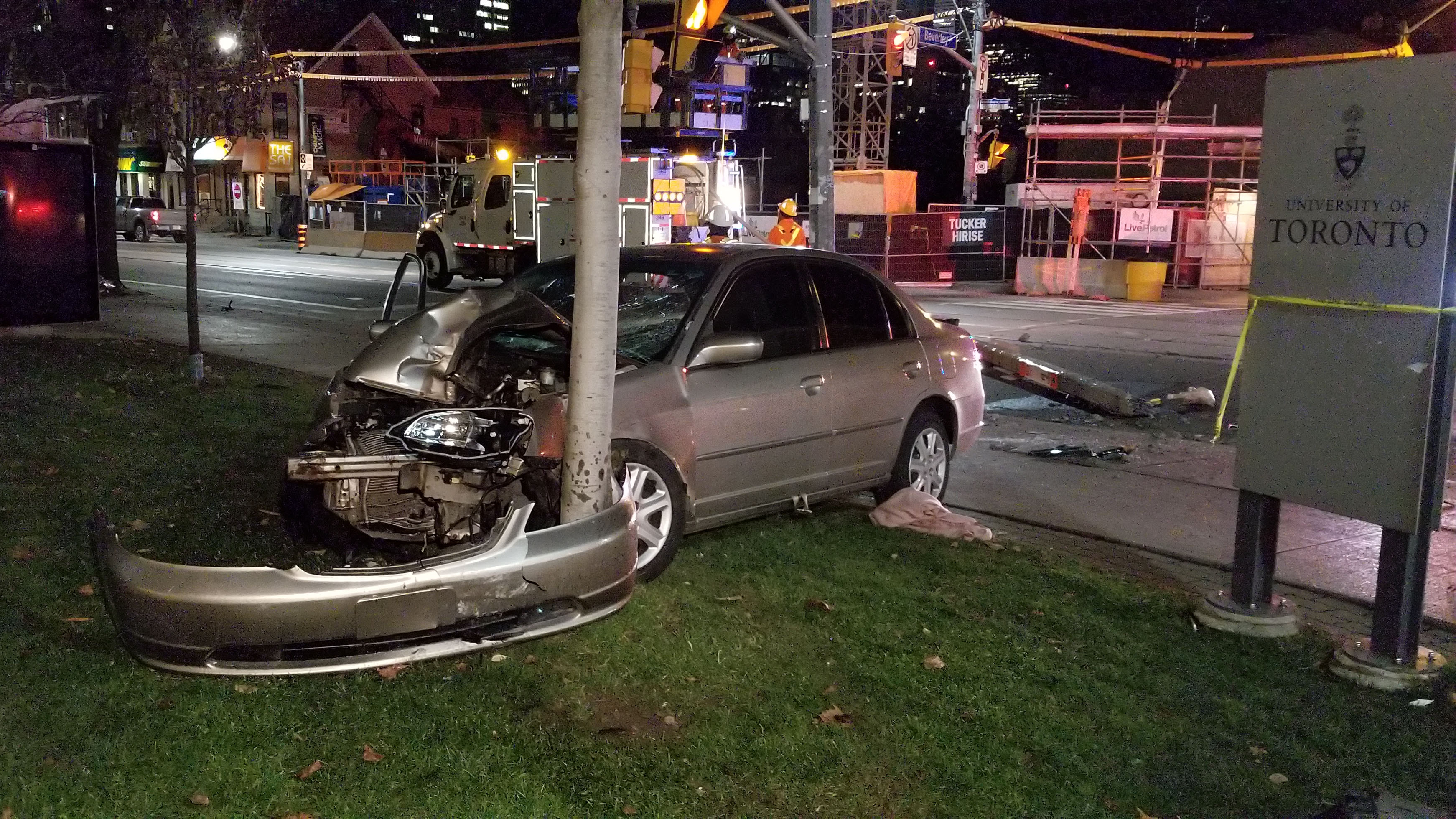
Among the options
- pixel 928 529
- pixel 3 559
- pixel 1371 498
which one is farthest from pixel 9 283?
pixel 1371 498

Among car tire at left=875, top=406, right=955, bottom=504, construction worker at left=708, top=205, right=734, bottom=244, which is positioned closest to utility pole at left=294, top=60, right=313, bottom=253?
construction worker at left=708, top=205, right=734, bottom=244

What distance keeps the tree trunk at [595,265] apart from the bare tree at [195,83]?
286 inches

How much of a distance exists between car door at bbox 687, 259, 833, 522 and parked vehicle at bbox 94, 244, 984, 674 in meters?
0.01

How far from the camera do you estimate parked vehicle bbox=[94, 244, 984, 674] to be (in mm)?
4059

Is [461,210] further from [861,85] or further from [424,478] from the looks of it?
[424,478]

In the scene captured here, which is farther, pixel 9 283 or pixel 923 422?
pixel 9 283

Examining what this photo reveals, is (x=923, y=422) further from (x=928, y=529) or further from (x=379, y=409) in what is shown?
(x=379, y=409)

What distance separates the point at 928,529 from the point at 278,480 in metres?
3.88

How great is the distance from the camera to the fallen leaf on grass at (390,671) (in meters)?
4.48

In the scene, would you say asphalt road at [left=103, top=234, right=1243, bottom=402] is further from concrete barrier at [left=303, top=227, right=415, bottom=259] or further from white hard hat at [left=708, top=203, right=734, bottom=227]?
concrete barrier at [left=303, top=227, right=415, bottom=259]

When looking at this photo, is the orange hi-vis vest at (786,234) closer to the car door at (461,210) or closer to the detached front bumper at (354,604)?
the car door at (461,210)

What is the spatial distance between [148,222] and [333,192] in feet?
22.0

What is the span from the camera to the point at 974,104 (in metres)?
30.3

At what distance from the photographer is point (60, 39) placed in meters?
16.4
